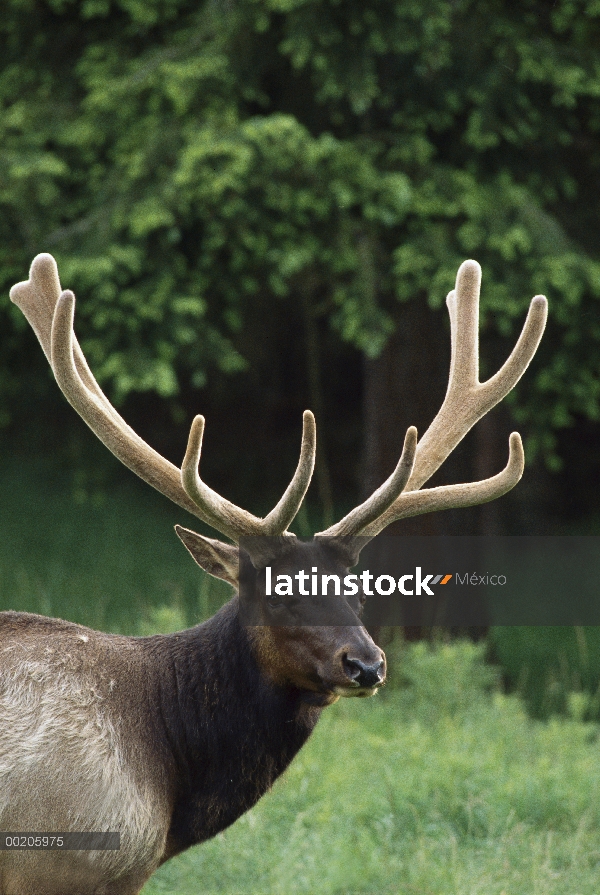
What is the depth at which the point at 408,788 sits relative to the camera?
5137 mm

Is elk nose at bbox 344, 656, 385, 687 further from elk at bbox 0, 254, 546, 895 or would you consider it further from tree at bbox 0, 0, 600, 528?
tree at bbox 0, 0, 600, 528

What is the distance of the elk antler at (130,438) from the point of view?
3365 mm

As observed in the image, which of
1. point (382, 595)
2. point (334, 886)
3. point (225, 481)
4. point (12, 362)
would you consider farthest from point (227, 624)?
point (225, 481)

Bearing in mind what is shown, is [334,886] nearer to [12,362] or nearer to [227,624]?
[227,624]

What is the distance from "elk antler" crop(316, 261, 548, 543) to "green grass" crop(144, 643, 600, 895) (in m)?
1.46

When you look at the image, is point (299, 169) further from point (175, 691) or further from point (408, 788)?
point (175, 691)

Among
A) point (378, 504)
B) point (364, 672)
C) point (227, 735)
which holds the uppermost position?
point (378, 504)

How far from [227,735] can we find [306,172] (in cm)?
361

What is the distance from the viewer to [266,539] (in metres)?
3.54

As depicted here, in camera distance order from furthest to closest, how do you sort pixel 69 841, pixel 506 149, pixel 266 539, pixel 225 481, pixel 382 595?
pixel 225 481
pixel 382 595
pixel 506 149
pixel 266 539
pixel 69 841

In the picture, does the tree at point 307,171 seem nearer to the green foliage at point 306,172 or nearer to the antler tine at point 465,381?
the green foliage at point 306,172

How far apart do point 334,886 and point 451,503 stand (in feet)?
5.06

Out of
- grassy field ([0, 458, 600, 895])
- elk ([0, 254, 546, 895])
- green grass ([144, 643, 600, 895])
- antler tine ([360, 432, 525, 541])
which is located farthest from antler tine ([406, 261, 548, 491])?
green grass ([144, 643, 600, 895])

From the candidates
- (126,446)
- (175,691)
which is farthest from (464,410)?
(175,691)
